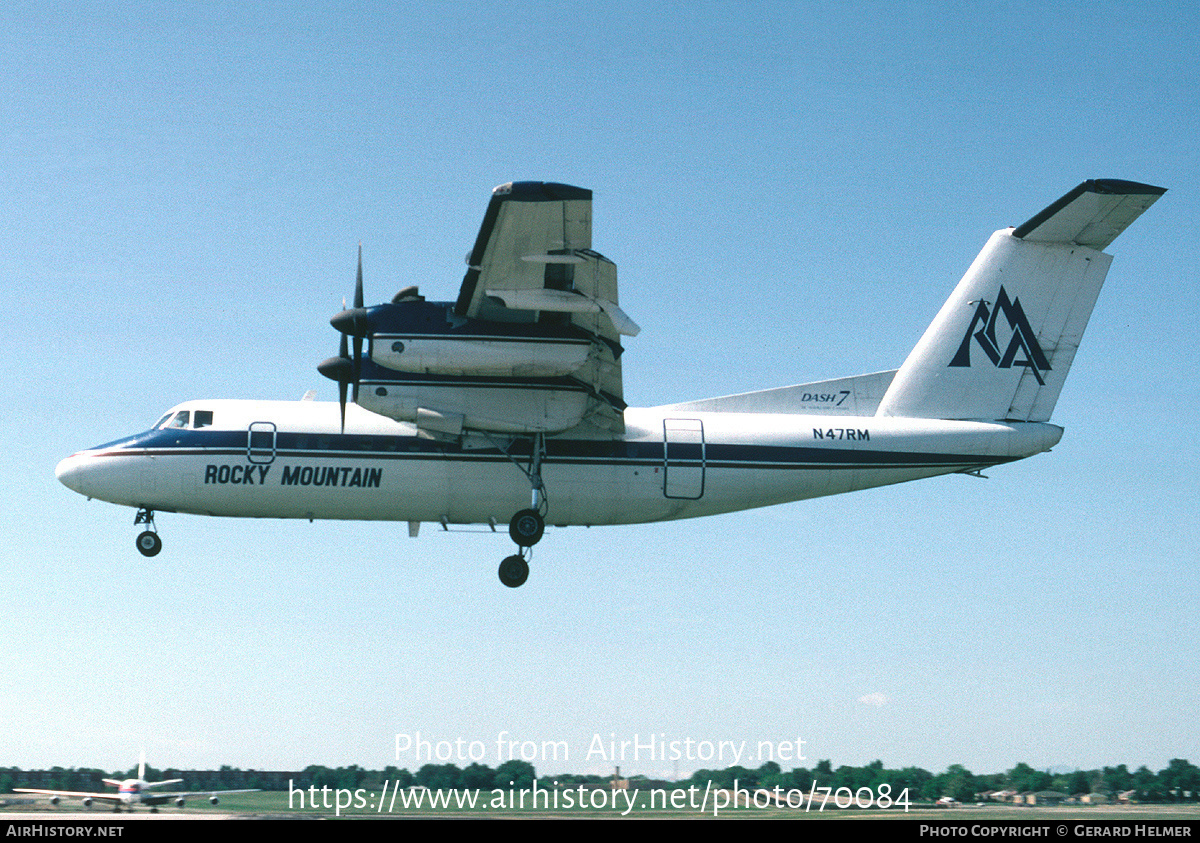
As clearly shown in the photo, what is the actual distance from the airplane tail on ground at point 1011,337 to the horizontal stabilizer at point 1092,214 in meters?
0.04

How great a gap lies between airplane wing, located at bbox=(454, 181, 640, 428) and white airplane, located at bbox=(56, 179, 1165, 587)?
97mm

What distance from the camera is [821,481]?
19141 millimetres

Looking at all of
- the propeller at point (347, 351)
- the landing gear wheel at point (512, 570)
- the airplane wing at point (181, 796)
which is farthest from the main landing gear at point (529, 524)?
the airplane wing at point (181, 796)

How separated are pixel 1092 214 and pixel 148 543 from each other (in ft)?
55.2

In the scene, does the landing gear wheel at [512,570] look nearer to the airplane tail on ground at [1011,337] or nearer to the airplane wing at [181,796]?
the airplane wing at [181,796]

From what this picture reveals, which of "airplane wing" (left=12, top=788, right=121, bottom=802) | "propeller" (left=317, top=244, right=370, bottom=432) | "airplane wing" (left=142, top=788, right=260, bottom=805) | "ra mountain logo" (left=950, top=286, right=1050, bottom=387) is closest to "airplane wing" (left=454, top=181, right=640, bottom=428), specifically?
"propeller" (left=317, top=244, right=370, bottom=432)

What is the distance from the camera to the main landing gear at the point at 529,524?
60.1 feet

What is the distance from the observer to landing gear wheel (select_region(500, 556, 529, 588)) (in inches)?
737

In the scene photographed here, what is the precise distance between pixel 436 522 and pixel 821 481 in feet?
21.5

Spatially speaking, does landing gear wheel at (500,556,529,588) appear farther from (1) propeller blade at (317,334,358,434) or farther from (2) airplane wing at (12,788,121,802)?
(2) airplane wing at (12,788,121,802)

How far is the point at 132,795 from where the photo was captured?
19219 millimetres

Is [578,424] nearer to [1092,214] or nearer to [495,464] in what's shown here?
Answer: [495,464]
